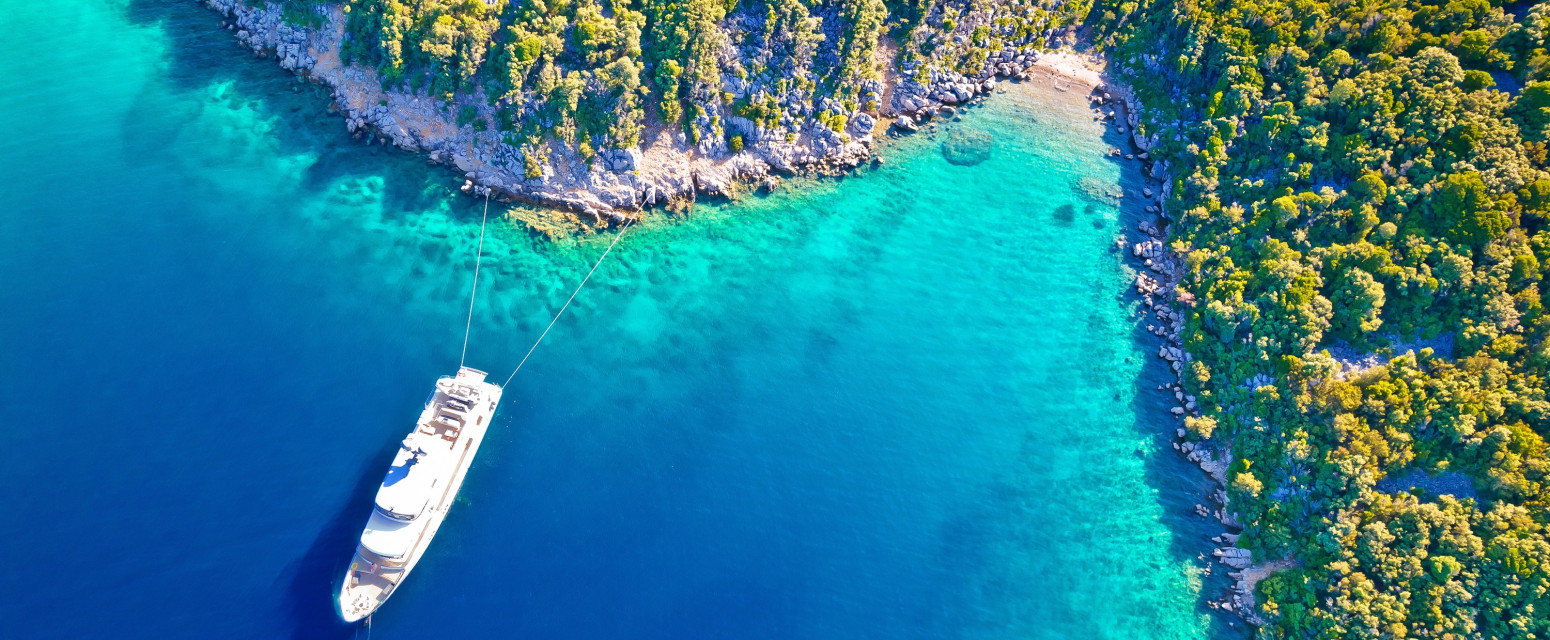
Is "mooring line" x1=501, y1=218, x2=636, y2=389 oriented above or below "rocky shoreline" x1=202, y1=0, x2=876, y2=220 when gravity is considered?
below

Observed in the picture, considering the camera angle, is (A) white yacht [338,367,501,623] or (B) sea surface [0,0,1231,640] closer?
(A) white yacht [338,367,501,623]

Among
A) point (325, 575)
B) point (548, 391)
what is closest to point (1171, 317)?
point (548, 391)

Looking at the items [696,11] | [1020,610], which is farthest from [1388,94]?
[696,11]

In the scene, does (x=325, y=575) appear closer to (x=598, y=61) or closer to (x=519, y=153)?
(x=519, y=153)

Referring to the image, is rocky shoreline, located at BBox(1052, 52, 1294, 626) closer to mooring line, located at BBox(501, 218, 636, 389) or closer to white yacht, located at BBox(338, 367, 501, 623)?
mooring line, located at BBox(501, 218, 636, 389)

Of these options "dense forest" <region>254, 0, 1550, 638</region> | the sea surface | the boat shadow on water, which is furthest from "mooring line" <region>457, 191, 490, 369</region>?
the boat shadow on water

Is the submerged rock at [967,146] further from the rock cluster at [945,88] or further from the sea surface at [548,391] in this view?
the rock cluster at [945,88]

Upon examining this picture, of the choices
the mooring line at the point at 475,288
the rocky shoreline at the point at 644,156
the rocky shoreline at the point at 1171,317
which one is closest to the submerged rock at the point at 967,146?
the rocky shoreline at the point at 644,156
